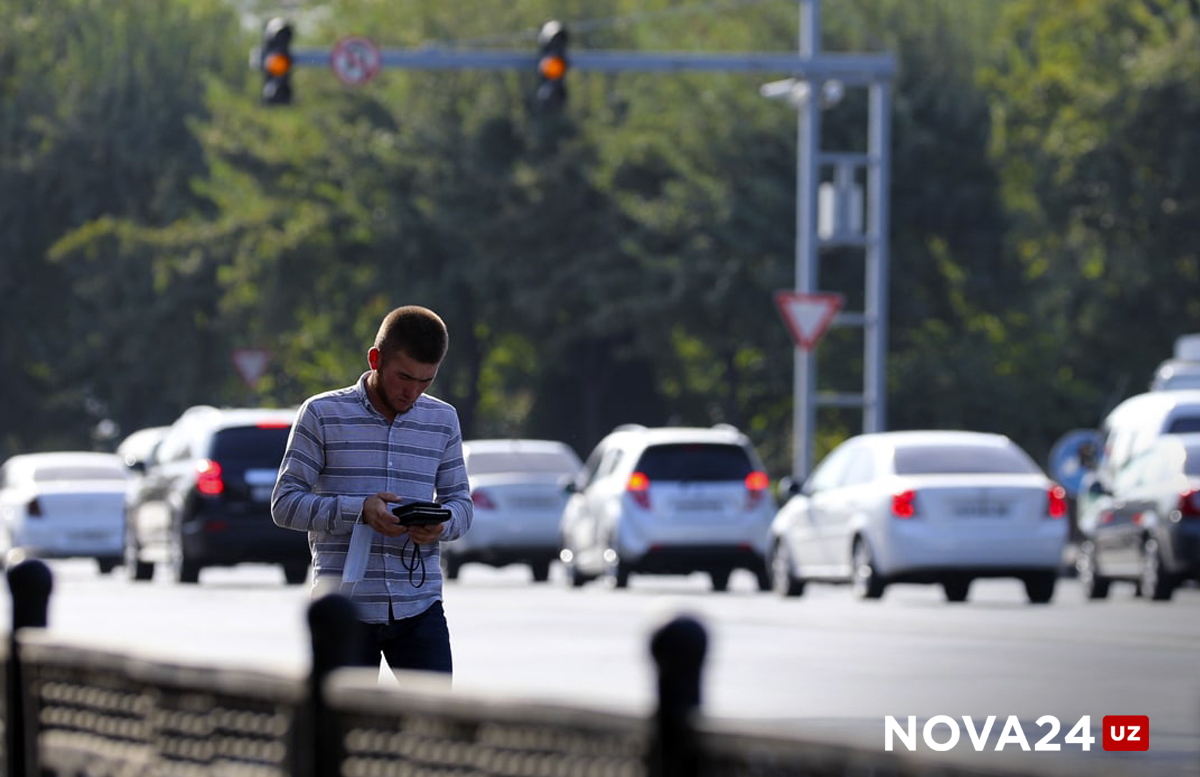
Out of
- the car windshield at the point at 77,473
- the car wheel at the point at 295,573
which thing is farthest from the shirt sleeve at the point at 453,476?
the car windshield at the point at 77,473

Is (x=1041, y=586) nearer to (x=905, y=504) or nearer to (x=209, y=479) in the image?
(x=905, y=504)

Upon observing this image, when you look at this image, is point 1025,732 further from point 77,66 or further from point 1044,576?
point 77,66

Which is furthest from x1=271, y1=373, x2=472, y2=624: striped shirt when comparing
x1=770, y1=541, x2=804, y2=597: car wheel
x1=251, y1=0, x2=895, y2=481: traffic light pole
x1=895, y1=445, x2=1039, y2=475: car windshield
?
x1=251, y1=0, x2=895, y2=481: traffic light pole

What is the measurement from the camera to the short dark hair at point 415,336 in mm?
7242

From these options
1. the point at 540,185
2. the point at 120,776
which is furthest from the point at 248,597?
the point at 540,185

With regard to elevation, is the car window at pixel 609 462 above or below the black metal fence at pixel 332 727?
below

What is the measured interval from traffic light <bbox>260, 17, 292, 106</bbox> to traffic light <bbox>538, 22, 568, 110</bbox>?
235 centimetres

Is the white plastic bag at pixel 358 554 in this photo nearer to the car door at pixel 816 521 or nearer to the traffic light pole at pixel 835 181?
the car door at pixel 816 521

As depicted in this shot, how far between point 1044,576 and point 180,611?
6.77 meters

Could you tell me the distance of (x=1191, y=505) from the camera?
Answer: 2342cm

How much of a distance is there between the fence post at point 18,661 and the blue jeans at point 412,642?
200cm

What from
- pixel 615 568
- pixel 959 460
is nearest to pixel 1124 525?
pixel 959 460

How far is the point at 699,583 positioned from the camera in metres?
32.0

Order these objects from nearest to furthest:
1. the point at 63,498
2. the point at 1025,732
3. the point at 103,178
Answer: the point at 1025,732 → the point at 63,498 → the point at 103,178
